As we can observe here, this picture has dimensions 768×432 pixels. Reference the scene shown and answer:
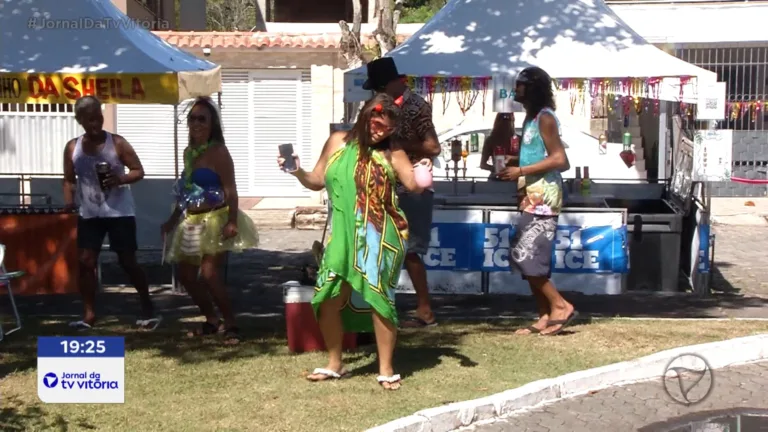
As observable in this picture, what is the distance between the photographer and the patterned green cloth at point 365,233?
19.8ft

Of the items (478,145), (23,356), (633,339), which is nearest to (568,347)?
(633,339)

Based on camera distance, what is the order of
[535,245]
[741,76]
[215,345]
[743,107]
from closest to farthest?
[215,345]
[535,245]
[743,107]
[741,76]

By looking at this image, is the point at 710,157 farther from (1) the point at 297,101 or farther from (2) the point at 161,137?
(2) the point at 161,137

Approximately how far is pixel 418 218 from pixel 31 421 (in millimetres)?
3194

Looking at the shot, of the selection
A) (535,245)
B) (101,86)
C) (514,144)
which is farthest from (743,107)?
(101,86)

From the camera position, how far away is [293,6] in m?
32.0

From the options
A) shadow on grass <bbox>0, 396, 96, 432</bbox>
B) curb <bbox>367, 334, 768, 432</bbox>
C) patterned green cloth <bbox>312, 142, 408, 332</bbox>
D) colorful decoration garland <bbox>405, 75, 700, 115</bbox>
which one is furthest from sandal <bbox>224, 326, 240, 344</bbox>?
colorful decoration garland <bbox>405, 75, 700, 115</bbox>

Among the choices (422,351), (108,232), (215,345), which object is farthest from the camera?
(108,232)

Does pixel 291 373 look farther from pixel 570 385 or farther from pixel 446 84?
pixel 446 84

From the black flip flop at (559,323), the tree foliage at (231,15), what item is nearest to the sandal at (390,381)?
the black flip flop at (559,323)

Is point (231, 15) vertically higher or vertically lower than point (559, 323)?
higher

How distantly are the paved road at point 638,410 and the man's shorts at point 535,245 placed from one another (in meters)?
1.18

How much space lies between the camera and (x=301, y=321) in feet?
23.3

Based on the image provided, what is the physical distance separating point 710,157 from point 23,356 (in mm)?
6698
